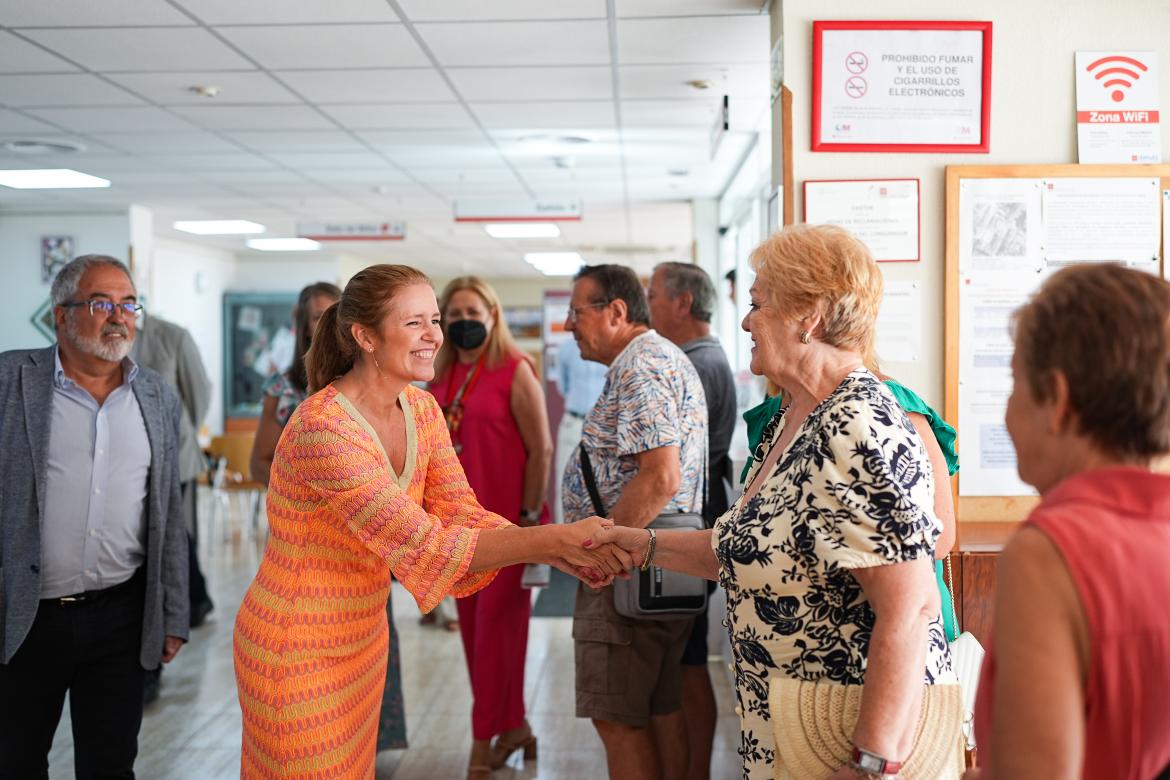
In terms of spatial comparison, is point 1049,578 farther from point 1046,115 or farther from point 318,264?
point 318,264

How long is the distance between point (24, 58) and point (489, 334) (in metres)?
2.58

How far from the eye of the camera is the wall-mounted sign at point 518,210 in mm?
7984

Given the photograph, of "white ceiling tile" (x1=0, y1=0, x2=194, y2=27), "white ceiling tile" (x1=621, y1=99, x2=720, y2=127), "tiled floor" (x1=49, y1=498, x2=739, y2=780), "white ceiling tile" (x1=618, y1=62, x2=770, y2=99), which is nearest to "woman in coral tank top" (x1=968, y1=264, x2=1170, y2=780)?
"tiled floor" (x1=49, y1=498, x2=739, y2=780)

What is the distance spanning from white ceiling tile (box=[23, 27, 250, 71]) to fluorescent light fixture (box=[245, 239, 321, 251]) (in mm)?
7637

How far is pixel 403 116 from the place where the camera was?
18.7ft

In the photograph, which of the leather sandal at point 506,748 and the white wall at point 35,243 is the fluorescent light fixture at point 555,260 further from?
the leather sandal at point 506,748

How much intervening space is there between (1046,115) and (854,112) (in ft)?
1.92

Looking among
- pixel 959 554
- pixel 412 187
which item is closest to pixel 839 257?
pixel 959 554

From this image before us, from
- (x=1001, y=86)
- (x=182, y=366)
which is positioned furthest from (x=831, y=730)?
(x=182, y=366)

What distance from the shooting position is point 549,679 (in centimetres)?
480

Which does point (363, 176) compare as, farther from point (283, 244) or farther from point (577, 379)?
point (283, 244)

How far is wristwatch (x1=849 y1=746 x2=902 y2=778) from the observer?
154 centimetres

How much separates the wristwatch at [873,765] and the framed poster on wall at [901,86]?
202cm

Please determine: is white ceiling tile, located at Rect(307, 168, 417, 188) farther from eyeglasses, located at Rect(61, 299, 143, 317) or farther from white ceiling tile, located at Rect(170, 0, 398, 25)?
eyeglasses, located at Rect(61, 299, 143, 317)
